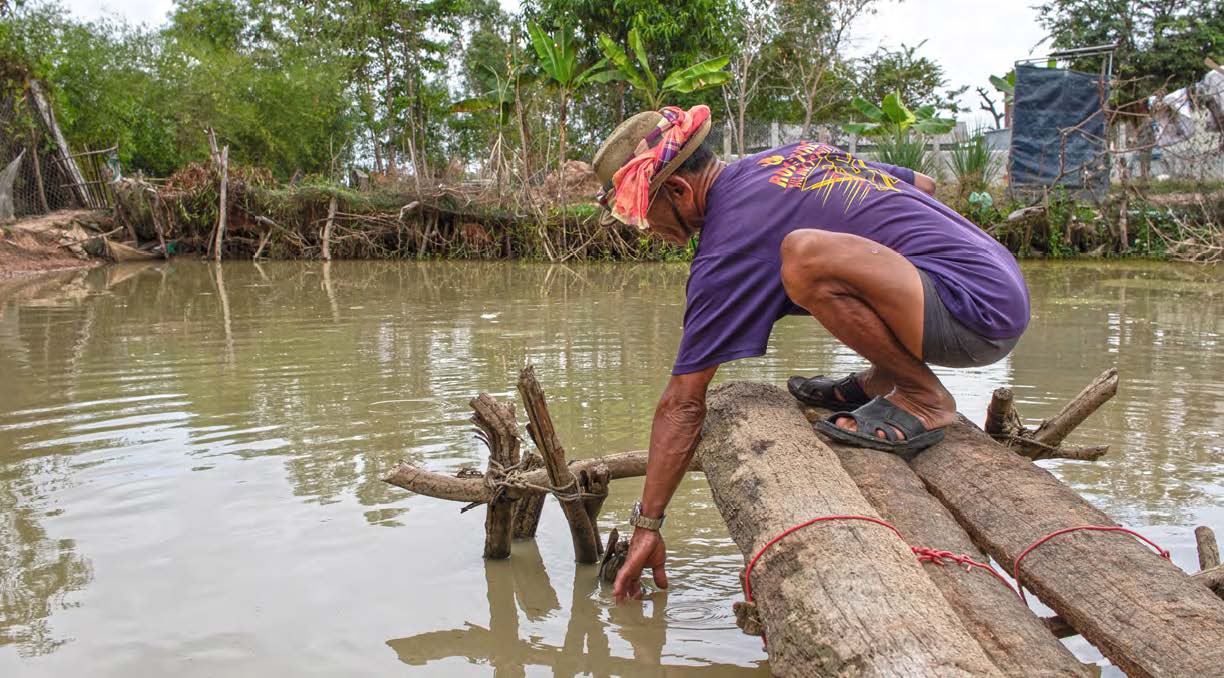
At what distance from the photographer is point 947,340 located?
248 cm

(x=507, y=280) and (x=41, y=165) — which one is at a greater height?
(x=41, y=165)

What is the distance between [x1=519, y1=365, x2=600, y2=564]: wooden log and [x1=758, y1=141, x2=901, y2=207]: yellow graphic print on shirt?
0.86 metres

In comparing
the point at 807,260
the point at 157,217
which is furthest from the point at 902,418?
the point at 157,217

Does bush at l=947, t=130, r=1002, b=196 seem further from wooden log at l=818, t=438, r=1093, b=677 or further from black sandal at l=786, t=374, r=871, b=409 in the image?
wooden log at l=818, t=438, r=1093, b=677

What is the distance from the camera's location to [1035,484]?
2205mm

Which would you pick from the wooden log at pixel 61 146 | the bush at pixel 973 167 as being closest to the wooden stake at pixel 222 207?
the wooden log at pixel 61 146

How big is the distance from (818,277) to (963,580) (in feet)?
2.64

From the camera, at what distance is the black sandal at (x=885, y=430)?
98.0 inches

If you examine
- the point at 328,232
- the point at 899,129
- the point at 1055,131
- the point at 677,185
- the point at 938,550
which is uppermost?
the point at 899,129

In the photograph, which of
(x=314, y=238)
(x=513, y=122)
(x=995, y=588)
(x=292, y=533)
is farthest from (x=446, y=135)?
(x=995, y=588)

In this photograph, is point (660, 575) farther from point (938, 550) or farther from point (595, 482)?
point (938, 550)

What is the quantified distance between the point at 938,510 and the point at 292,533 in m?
2.27

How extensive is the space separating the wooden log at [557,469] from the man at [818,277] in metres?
0.35

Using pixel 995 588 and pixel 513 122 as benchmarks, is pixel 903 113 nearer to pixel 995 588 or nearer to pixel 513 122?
pixel 513 122
